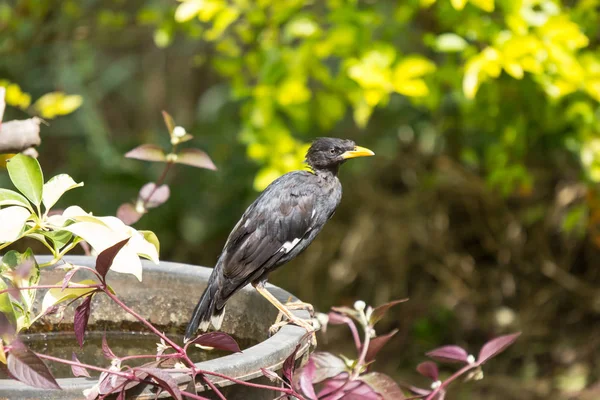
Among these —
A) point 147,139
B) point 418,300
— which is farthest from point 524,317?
point 147,139

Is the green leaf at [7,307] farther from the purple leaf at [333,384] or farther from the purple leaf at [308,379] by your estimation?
the purple leaf at [333,384]

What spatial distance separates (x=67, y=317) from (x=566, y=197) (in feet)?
15.7

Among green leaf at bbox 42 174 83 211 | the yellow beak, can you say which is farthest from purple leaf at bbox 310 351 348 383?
the yellow beak

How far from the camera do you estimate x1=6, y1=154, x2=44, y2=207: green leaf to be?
219 cm

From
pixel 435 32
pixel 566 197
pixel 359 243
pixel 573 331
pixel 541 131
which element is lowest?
pixel 573 331

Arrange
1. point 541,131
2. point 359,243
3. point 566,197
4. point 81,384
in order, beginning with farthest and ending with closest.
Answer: point 359,243 < point 566,197 < point 541,131 < point 81,384

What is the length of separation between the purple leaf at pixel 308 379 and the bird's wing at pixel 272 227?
2.83 feet

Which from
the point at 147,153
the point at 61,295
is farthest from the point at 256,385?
the point at 147,153

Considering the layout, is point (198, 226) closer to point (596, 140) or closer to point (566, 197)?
point (566, 197)

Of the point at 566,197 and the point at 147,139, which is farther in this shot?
the point at 147,139

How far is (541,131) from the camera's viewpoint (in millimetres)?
5656

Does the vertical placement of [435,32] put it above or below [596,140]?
above

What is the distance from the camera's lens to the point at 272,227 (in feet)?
11.7

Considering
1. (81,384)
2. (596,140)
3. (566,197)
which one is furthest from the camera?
(566,197)
